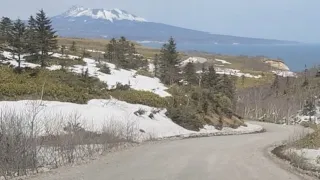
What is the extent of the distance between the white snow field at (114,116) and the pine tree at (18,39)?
7.81 m

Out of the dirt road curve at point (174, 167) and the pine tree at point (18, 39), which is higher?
the pine tree at point (18, 39)

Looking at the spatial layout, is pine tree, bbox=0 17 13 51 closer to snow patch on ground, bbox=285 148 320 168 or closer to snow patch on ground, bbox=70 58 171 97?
snow patch on ground, bbox=70 58 171 97

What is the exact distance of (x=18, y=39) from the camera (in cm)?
3612

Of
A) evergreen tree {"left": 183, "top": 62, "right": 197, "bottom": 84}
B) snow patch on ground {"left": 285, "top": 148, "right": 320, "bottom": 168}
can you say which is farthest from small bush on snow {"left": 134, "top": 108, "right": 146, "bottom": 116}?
evergreen tree {"left": 183, "top": 62, "right": 197, "bottom": 84}

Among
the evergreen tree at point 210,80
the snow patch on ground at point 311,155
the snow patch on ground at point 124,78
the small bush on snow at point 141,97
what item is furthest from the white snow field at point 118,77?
the snow patch on ground at point 311,155

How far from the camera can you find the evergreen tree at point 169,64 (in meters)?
53.9

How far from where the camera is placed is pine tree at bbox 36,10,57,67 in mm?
38750

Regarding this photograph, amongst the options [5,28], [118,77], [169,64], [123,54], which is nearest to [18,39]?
[5,28]

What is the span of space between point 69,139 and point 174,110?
21642 mm

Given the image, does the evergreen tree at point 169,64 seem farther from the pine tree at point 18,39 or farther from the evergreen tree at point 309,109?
the evergreen tree at point 309,109

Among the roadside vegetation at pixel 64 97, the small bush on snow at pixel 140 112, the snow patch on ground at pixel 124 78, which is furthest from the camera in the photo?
the snow patch on ground at pixel 124 78

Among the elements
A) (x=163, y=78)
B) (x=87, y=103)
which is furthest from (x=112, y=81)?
(x=163, y=78)

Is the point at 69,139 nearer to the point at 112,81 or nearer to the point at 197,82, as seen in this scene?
the point at 112,81

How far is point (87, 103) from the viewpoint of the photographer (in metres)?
33.2
